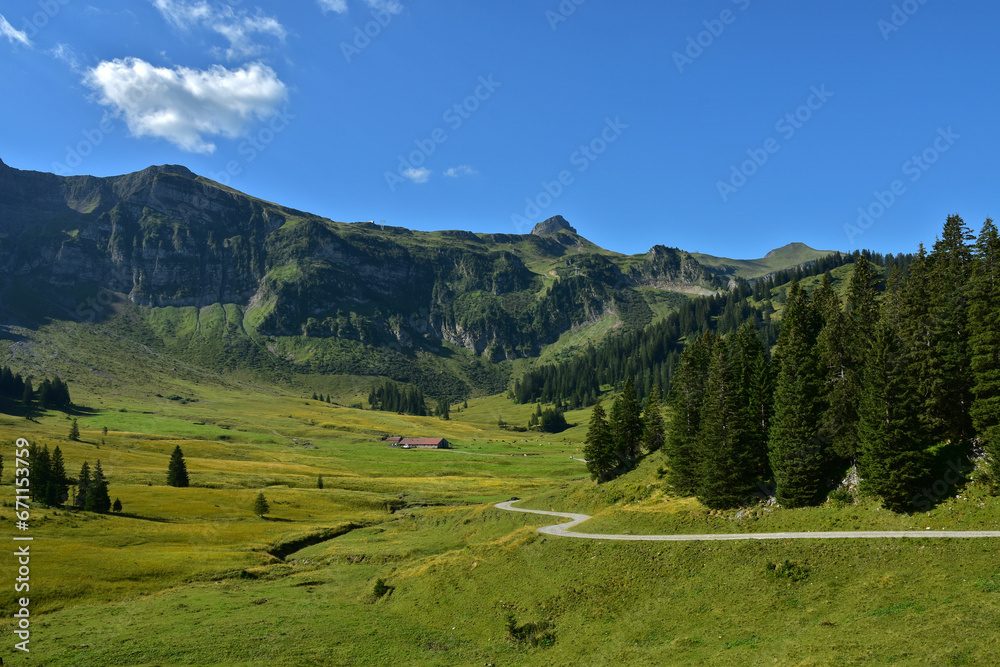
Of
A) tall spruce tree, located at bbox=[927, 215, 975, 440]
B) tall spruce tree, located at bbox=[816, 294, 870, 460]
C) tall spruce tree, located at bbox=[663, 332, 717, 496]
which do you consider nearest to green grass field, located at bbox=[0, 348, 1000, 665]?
tall spruce tree, located at bbox=[663, 332, 717, 496]

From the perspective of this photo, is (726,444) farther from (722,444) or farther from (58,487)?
(58,487)

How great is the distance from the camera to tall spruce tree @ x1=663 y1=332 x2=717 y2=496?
2418 inches

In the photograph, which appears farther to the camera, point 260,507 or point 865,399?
point 260,507

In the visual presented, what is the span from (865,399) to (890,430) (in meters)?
3.64

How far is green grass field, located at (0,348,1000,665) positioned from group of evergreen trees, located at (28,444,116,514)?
3.06 metres

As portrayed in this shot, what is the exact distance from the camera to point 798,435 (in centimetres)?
5084

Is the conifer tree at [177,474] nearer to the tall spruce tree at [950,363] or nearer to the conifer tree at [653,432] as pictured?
the conifer tree at [653,432]

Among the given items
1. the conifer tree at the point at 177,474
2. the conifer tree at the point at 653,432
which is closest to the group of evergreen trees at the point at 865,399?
the conifer tree at the point at 653,432

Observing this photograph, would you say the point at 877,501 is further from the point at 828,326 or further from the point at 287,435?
the point at 287,435

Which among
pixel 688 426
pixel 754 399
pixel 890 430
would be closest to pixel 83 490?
pixel 688 426

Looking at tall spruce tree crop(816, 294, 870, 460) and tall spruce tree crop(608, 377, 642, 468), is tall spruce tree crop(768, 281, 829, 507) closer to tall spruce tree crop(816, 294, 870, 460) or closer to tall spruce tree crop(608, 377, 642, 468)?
tall spruce tree crop(816, 294, 870, 460)

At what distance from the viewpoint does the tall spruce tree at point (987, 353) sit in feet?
136

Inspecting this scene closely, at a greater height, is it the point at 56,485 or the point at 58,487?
the point at 56,485

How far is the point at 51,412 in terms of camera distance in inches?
7702
